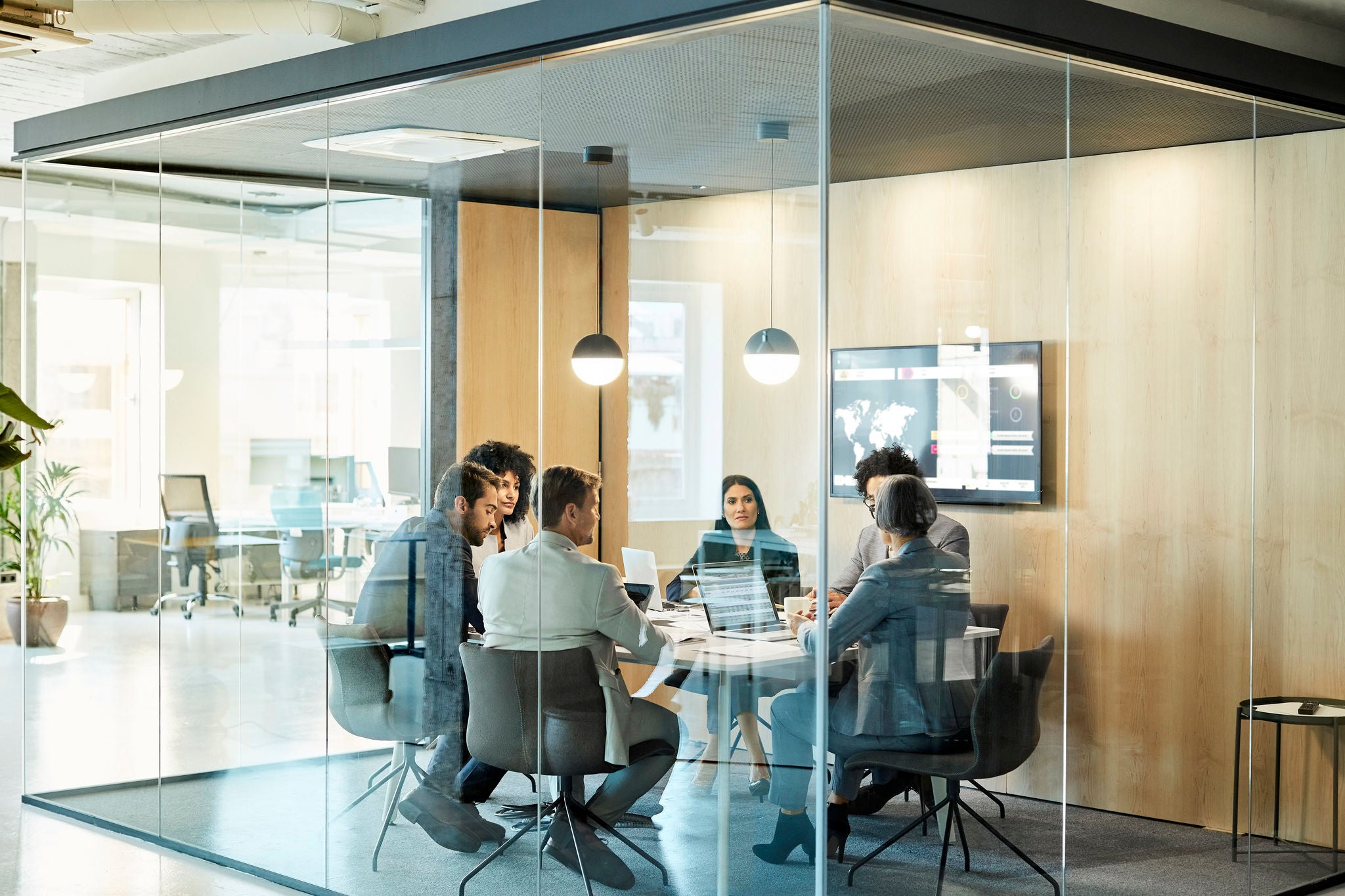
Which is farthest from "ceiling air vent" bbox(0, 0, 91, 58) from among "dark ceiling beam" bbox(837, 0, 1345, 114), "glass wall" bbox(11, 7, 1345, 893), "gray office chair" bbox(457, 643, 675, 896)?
"dark ceiling beam" bbox(837, 0, 1345, 114)

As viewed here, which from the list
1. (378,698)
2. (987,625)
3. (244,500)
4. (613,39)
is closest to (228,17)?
(244,500)

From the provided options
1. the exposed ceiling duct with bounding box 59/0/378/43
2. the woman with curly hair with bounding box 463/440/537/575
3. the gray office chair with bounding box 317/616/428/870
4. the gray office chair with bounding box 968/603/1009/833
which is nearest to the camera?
the gray office chair with bounding box 968/603/1009/833

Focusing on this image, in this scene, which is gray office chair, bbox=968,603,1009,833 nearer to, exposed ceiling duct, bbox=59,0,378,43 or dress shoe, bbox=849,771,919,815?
dress shoe, bbox=849,771,919,815

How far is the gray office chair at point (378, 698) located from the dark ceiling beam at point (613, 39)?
2.01 m

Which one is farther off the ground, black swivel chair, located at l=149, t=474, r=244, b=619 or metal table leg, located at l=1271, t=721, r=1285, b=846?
black swivel chair, located at l=149, t=474, r=244, b=619

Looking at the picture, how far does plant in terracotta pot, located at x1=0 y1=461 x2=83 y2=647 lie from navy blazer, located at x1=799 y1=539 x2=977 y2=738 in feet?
12.0

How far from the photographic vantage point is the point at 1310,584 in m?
5.12

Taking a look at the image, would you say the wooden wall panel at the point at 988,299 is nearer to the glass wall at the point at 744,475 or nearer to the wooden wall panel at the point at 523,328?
the glass wall at the point at 744,475

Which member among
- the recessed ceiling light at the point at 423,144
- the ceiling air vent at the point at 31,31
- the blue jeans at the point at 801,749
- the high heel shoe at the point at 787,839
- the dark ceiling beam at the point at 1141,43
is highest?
the ceiling air vent at the point at 31,31

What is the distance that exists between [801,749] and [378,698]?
5.62ft

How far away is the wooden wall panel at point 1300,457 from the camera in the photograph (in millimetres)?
4875

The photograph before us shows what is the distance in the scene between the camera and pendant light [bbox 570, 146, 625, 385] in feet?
13.1

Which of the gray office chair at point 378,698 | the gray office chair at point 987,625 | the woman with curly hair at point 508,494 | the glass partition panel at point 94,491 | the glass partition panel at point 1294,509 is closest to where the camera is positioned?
the gray office chair at point 987,625

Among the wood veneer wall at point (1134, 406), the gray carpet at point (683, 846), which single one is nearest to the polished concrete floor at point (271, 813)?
the gray carpet at point (683, 846)
